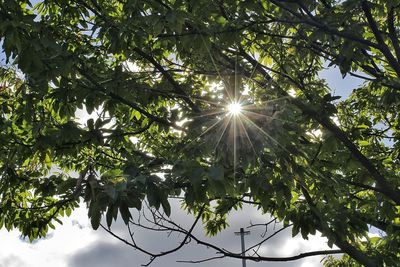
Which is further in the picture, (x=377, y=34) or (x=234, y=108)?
(x=377, y=34)

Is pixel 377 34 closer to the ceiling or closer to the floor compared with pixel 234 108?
closer to the ceiling

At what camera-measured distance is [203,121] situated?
13.7 ft

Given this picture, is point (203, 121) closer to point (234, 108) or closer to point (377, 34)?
point (234, 108)

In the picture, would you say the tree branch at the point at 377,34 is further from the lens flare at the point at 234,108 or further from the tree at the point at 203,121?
the lens flare at the point at 234,108

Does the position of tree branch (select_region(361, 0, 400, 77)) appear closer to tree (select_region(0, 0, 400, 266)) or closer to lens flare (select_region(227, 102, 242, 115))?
tree (select_region(0, 0, 400, 266))

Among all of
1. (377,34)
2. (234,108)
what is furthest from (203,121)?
(377,34)

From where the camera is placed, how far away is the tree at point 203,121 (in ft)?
A: 11.3

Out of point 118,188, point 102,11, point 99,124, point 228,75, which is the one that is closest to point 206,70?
point 228,75

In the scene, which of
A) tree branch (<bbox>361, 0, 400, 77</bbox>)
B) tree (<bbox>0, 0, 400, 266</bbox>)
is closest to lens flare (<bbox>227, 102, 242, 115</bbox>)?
tree (<bbox>0, 0, 400, 266</bbox>)

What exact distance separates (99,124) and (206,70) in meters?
2.12

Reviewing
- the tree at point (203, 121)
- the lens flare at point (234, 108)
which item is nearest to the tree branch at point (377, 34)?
the tree at point (203, 121)

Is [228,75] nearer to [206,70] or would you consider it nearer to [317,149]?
[206,70]

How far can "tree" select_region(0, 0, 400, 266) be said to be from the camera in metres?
3.43

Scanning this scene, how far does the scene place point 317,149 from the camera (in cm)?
487
